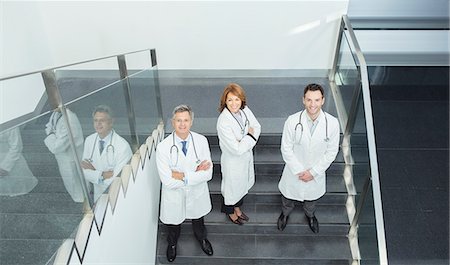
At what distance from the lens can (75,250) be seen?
225 centimetres

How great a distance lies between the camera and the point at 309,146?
3.48 meters

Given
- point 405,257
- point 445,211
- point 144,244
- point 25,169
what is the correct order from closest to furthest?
point 25,169 → point 144,244 → point 405,257 → point 445,211

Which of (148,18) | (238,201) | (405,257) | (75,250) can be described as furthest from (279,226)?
(148,18)

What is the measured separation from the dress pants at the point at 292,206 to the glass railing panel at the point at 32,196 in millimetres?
2304

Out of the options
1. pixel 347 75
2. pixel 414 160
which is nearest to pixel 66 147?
pixel 347 75

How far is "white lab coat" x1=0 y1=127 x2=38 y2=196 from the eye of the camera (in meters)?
1.88

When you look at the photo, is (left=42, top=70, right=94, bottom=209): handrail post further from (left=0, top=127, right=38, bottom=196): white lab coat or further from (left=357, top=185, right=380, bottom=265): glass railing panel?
(left=357, top=185, right=380, bottom=265): glass railing panel

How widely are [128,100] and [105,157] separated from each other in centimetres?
79

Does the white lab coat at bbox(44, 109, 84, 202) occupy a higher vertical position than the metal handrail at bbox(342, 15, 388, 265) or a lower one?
higher

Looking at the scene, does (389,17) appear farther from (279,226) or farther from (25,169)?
(25,169)

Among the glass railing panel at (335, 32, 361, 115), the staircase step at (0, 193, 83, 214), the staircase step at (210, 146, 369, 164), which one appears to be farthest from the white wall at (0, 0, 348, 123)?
the staircase step at (0, 193, 83, 214)

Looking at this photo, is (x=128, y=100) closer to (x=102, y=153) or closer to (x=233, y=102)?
(x=102, y=153)

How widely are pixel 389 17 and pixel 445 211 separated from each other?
2707 mm

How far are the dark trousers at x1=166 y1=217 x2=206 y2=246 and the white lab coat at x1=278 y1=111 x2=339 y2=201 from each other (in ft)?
3.32
